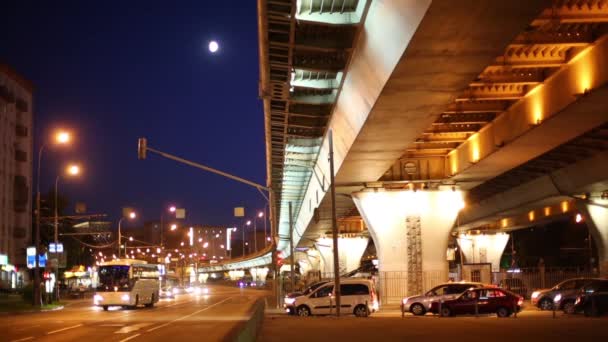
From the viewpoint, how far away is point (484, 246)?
87.8m

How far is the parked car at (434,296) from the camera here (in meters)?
32.3

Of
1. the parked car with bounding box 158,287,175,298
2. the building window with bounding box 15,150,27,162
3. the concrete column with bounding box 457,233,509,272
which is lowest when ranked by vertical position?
the parked car with bounding box 158,287,175,298

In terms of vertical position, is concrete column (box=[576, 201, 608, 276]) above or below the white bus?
above

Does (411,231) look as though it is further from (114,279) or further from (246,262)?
(246,262)

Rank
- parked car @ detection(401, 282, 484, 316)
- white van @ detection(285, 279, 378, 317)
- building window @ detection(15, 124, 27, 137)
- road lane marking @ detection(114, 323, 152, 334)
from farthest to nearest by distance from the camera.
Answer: building window @ detection(15, 124, 27, 137), white van @ detection(285, 279, 378, 317), parked car @ detection(401, 282, 484, 316), road lane marking @ detection(114, 323, 152, 334)

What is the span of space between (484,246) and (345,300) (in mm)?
56735

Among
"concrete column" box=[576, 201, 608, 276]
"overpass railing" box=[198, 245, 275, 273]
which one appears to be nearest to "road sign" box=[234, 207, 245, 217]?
"concrete column" box=[576, 201, 608, 276]

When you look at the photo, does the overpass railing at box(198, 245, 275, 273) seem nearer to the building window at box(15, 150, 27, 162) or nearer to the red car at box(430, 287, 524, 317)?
the building window at box(15, 150, 27, 162)

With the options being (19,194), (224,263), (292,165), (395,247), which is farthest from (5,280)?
(224,263)

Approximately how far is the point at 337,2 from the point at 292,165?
972 inches

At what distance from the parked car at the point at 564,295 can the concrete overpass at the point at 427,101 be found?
5348mm

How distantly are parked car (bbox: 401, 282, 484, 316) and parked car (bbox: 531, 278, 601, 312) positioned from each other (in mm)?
3900

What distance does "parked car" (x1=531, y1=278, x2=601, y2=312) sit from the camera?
3262cm

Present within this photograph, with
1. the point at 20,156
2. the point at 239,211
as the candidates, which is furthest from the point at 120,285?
the point at 20,156
